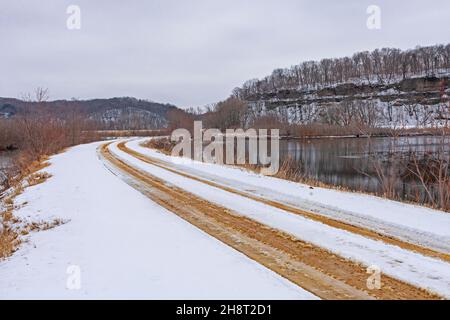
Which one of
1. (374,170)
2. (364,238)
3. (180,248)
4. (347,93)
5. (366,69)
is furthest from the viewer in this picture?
(366,69)

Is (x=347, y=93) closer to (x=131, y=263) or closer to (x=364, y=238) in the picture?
(x=364, y=238)

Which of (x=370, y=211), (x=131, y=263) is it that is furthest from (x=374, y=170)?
(x=131, y=263)

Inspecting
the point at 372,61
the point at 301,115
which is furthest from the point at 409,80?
the point at 301,115

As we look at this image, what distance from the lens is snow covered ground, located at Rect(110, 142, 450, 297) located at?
583 centimetres

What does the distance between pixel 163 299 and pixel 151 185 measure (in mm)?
10062

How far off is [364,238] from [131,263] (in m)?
4.14

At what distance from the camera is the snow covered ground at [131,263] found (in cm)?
546

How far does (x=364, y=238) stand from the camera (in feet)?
25.0

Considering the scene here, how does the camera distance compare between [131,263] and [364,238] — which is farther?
[364,238]

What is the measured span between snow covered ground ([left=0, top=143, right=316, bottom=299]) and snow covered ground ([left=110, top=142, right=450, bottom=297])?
1.60 metres

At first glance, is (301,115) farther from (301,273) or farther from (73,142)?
(301,273)

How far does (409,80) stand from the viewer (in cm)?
15938

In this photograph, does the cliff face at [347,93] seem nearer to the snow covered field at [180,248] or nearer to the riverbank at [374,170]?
the riverbank at [374,170]
